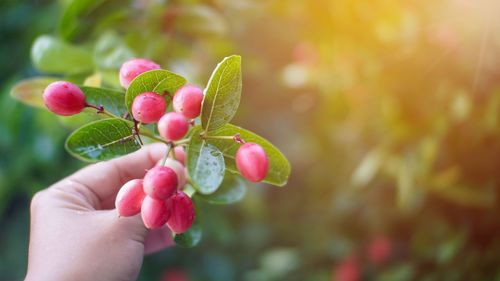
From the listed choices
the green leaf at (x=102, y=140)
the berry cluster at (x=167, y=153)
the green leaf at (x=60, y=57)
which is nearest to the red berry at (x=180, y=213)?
the berry cluster at (x=167, y=153)

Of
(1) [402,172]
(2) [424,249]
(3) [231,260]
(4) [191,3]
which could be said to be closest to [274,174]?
(4) [191,3]

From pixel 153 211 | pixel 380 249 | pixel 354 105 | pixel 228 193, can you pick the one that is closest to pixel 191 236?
pixel 228 193

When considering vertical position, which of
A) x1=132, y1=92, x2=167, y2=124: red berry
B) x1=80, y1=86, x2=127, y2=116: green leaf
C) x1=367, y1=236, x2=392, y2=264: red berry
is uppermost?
x1=367, y1=236, x2=392, y2=264: red berry

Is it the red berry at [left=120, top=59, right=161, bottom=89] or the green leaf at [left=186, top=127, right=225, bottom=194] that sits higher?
the red berry at [left=120, top=59, right=161, bottom=89]

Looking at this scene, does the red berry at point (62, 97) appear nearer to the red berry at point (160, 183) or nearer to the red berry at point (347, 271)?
the red berry at point (160, 183)

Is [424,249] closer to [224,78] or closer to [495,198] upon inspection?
[495,198]

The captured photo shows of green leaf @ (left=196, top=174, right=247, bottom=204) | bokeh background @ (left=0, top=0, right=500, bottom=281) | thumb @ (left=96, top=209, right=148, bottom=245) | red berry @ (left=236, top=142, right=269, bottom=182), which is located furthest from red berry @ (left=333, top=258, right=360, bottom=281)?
red berry @ (left=236, top=142, right=269, bottom=182)

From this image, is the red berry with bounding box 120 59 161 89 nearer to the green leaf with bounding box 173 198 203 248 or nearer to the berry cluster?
the berry cluster
